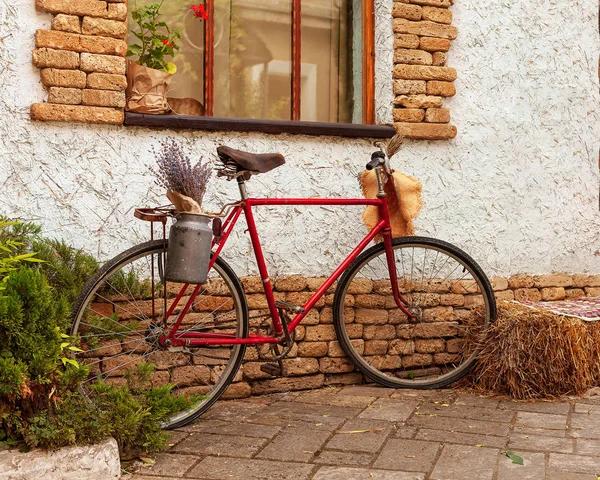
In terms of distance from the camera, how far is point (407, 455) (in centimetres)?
368

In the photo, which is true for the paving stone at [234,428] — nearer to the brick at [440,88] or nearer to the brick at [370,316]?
the brick at [370,316]

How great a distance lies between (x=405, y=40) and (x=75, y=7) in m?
1.95

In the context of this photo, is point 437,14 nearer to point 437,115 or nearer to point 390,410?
point 437,115

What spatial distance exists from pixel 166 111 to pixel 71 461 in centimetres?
210

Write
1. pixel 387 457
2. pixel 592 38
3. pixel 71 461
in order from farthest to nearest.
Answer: pixel 592 38, pixel 387 457, pixel 71 461

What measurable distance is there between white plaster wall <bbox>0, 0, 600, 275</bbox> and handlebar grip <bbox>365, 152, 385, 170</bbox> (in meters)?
0.36

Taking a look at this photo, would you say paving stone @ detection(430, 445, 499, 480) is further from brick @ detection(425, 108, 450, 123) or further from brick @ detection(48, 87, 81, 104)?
brick @ detection(48, 87, 81, 104)

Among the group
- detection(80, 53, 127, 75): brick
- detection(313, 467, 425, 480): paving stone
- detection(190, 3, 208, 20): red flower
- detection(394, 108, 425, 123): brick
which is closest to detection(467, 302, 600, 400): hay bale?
detection(394, 108, 425, 123): brick

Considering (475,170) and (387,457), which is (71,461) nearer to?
(387,457)

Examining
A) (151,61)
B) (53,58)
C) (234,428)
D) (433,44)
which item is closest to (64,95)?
(53,58)

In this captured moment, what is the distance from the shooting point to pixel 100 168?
14.6ft

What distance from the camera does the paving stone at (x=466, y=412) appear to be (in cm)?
434

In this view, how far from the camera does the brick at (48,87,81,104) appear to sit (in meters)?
4.32

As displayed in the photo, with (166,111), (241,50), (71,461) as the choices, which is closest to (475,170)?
(241,50)
